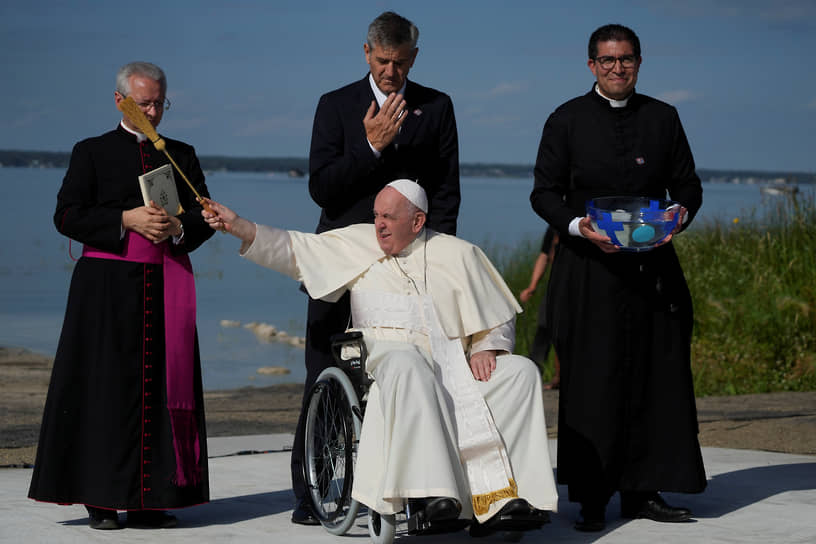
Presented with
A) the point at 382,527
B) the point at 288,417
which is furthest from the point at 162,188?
the point at 288,417

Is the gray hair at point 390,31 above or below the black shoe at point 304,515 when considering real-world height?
above

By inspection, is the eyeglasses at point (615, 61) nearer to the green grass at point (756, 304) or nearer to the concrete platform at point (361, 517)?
the concrete platform at point (361, 517)

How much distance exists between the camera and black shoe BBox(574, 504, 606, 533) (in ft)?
17.7

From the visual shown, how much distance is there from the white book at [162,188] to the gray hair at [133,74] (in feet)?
1.07

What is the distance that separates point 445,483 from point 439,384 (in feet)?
1.30

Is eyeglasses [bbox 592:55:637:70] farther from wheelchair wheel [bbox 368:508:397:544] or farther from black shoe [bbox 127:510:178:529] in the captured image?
black shoe [bbox 127:510:178:529]

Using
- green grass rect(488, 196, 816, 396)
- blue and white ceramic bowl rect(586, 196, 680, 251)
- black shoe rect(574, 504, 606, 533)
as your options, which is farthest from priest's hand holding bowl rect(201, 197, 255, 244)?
green grass rect(488, 196, 816, 396)

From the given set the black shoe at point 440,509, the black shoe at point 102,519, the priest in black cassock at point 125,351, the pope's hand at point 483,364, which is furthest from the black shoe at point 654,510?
the black shoe at point 102,519

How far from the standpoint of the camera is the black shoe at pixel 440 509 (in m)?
4.70

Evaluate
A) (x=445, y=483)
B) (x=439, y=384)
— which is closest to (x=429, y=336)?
(x=439, y=384)

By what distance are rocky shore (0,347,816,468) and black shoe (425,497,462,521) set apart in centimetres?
304

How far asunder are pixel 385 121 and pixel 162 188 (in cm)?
93

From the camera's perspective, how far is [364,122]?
17.7 ft

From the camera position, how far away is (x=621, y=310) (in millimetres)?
5668
